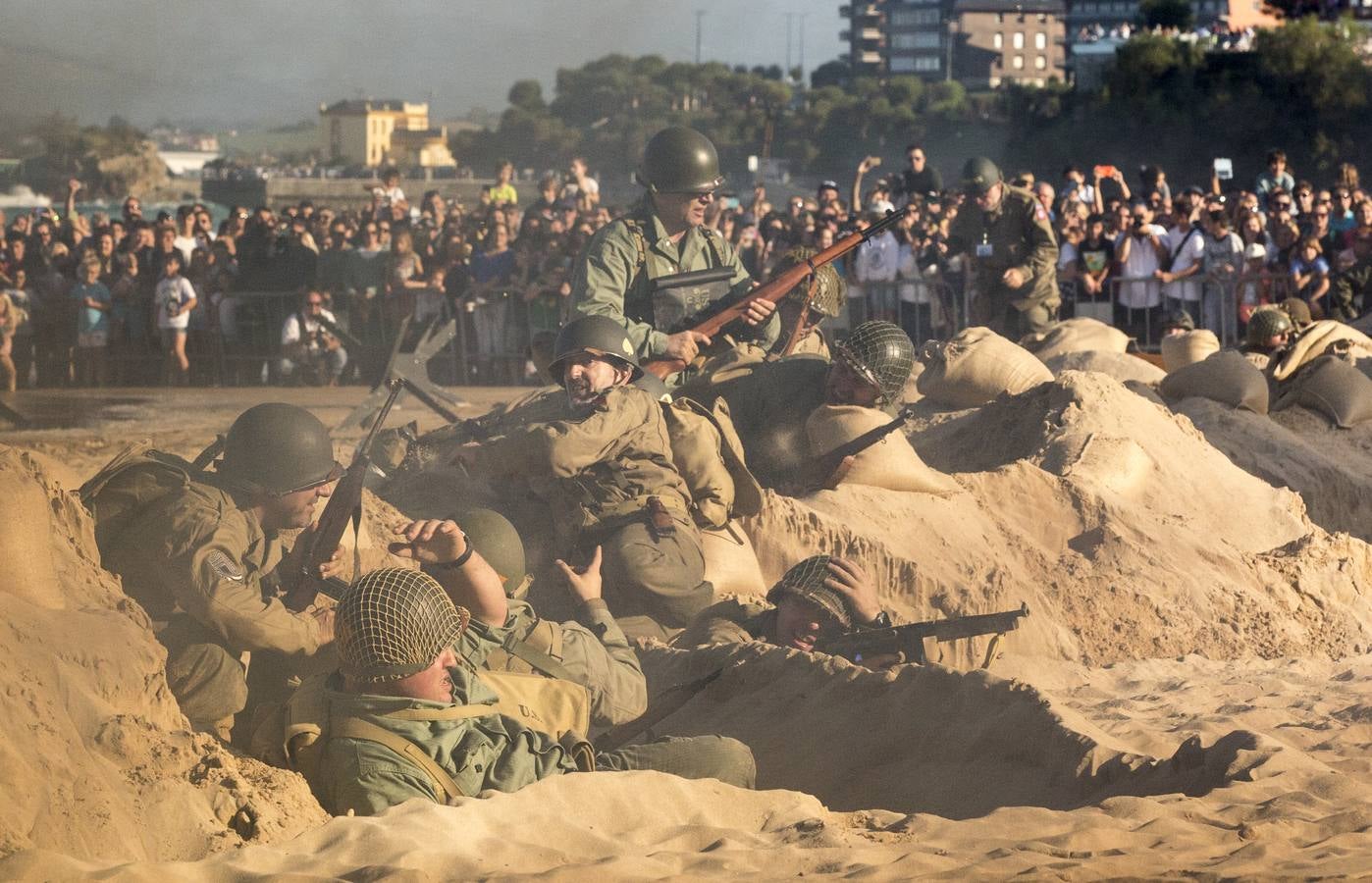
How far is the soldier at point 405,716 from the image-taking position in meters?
4.39

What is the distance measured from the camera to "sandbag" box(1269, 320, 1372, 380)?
37.9 feet

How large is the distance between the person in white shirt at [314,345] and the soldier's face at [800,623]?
→ 9.05 metres

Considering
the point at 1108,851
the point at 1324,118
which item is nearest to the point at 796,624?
the point at 1108,851

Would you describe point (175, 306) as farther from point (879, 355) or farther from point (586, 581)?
point (586, 581)

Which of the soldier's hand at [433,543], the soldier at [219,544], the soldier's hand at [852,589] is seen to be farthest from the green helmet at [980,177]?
the soldier's hand at [433,543]

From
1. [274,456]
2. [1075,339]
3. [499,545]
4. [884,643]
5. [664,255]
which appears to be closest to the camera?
[274,456]

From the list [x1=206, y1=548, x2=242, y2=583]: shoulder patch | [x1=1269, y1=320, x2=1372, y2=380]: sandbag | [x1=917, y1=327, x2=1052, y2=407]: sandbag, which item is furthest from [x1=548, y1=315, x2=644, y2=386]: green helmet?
[x1=1269, y1=320, x2=1372, y2=380]: sandbag

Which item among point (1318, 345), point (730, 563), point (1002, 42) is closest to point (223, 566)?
point (730, 563)

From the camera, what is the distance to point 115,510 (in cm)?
542

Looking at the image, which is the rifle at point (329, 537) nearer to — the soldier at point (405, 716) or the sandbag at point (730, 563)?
the soldier at point (405, 716)

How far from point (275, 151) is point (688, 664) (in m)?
33.6

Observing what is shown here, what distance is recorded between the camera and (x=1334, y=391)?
1124 centimetres

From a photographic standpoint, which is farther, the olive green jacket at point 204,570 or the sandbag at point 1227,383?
the sandbag at point 1227,383

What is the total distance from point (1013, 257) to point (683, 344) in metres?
4.41
